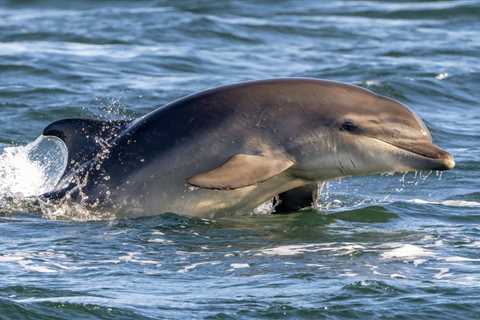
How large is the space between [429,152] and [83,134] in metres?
3.55

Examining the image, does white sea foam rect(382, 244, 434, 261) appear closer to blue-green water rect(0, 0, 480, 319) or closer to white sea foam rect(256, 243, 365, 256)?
blue-green water rect(0, 0, 480, 319)

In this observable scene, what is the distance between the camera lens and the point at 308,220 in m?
13.3

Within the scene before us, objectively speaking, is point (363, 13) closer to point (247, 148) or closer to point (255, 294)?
point (247, 148)

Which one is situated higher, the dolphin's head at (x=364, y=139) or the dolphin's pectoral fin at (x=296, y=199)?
the dolphin's head at (x=364, y=139)

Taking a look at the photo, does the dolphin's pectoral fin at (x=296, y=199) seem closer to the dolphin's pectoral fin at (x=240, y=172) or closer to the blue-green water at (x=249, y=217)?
the blue-green water at (x=249, y=217)

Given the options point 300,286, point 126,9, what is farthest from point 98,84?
point 300,286

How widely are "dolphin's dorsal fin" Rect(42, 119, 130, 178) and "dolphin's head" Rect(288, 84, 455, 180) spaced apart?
2.09 m

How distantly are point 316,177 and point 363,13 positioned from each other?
1894cm

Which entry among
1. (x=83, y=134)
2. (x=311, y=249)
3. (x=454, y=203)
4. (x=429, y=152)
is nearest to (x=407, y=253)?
(x=311, y=249)

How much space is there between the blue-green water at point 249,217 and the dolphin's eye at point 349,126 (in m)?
0.96

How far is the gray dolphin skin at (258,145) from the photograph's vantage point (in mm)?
12789

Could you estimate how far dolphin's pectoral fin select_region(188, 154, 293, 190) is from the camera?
39.8 ft

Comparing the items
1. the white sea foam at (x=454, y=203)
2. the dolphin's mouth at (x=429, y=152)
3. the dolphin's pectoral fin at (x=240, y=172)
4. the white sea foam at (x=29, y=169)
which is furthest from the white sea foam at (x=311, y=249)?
the white sea foam at (x=29, y=169)

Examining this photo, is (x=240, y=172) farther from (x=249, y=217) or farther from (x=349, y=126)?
(x=349, y=126)
